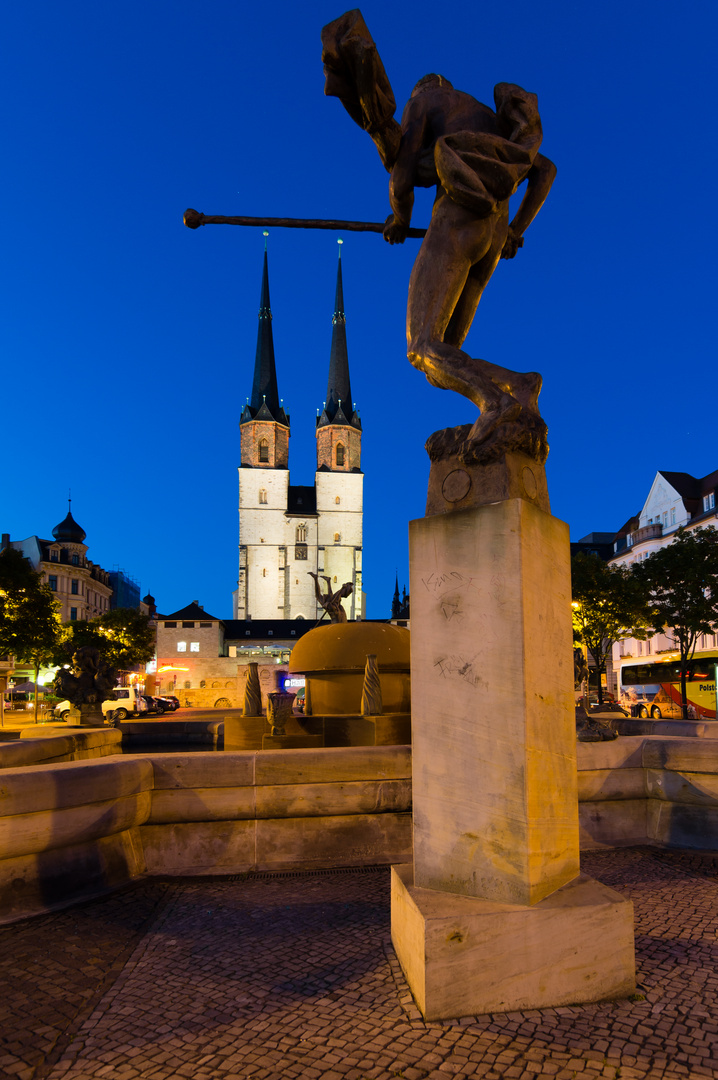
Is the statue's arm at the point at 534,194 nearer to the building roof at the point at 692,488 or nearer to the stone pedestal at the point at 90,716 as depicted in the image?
the stone pedestal at the point at 90,716

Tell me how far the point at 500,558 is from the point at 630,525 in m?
66.9

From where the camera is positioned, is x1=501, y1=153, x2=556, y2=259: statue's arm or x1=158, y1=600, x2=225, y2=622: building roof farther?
x1=158, y1=600, x2=225, y2=622: building roof

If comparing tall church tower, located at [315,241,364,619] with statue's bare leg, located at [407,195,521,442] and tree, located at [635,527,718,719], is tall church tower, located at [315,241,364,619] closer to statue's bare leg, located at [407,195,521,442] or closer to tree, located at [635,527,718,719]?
tree, located at [635,527,718,719]

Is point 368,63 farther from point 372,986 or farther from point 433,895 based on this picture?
point 372,986

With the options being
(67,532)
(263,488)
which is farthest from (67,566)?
(263,488)

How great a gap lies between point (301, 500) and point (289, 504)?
7.35ft

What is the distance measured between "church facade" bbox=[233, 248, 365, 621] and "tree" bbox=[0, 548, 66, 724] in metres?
66.5

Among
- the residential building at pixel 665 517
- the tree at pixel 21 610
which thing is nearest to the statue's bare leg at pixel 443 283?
the tree at pixel 21 610

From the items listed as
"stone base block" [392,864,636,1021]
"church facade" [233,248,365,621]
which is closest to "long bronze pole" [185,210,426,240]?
"stone base block" [392,864,636,1021]

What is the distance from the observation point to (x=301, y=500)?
4245 inches

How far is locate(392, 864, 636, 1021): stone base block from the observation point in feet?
10.2

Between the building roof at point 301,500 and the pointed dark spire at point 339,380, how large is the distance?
11.0 m

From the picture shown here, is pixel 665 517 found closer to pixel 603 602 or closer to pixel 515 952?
pixel 603 602

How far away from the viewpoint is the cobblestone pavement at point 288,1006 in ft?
8.93
